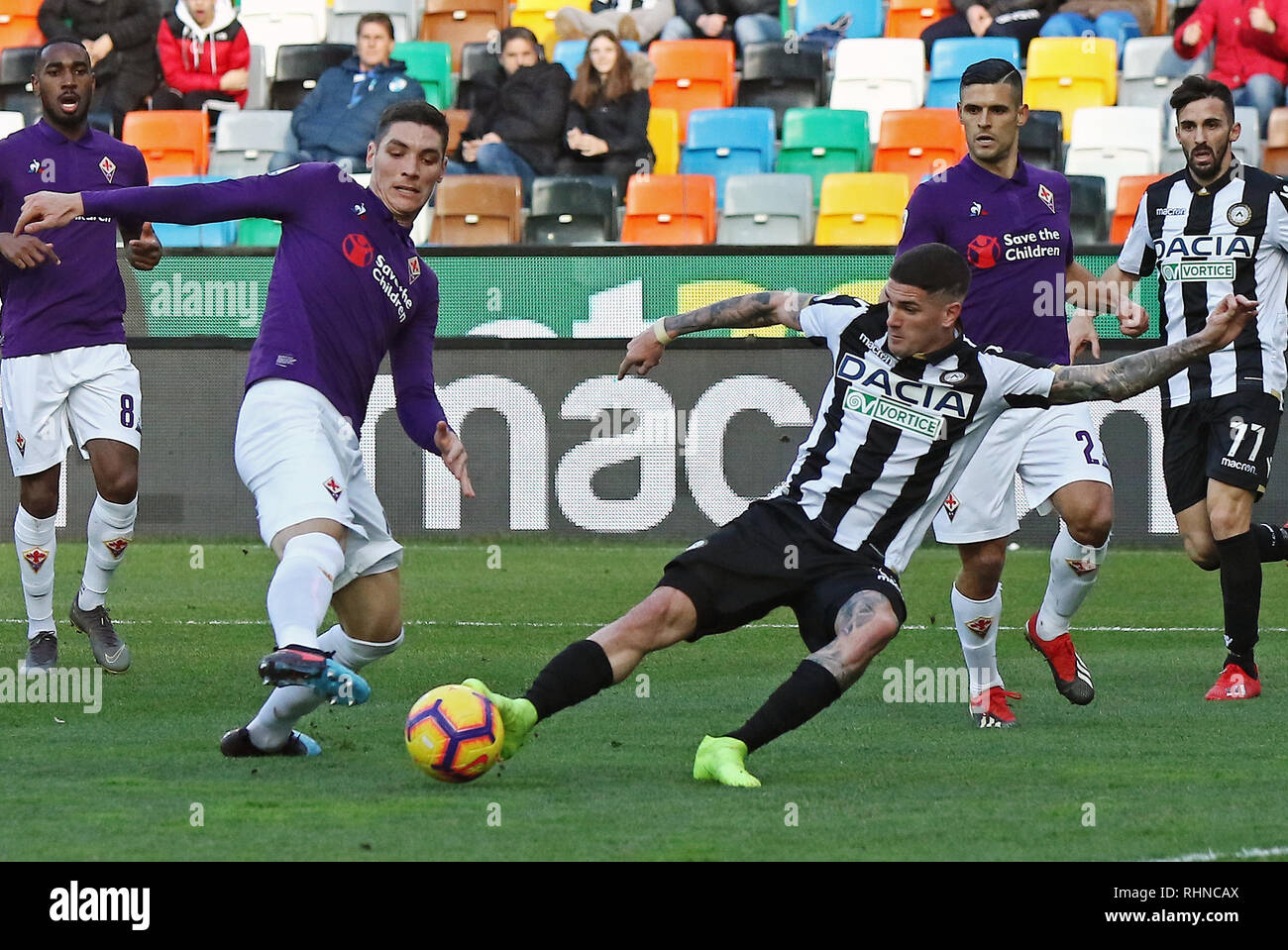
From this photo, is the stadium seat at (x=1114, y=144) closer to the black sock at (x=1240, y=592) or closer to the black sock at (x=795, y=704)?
the black sock at (x=1240, y=592)

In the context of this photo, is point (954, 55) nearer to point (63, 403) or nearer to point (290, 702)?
point (63, 403)

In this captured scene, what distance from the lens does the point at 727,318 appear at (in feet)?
19.9

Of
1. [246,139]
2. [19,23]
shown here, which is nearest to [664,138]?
[246,139]

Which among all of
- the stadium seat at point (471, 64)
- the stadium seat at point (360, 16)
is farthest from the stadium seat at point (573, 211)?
the stadium seat at point (360, 16)

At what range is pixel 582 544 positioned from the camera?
1252 centimetres

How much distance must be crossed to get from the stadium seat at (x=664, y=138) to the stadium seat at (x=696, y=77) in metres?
0.57

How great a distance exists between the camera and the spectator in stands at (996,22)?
51.1 feet

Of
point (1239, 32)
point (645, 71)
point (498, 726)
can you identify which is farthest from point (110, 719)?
point (1239, 32)

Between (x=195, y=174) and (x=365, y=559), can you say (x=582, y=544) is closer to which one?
(x=195, y=174)

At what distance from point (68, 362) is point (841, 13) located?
10016mm

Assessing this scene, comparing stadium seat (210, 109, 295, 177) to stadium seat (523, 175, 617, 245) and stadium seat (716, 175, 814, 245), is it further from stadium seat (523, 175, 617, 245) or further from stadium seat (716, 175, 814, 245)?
stadium seat (716, 175, 814, 245)

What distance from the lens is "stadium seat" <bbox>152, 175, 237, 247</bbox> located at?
45.6 ft

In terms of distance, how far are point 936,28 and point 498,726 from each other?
38.1 feet

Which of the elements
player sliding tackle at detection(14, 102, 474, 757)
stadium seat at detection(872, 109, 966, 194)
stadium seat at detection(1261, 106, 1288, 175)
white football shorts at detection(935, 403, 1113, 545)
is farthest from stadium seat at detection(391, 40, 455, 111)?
player sliding tackle at detection(14, 102, 474, 757)
